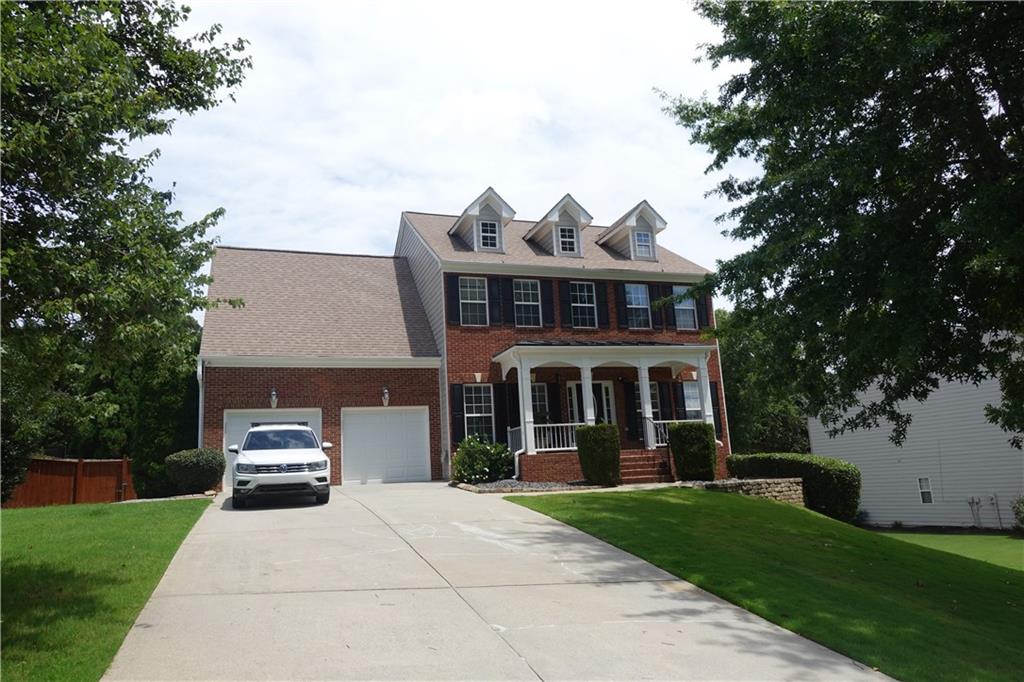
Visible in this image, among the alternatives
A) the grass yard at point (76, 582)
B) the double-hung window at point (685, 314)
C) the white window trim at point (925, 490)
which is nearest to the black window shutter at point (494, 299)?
the double-hung window at point (685, 314)

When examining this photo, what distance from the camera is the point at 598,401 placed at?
23.7 meters

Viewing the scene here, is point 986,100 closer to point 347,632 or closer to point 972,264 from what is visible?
point 972,264

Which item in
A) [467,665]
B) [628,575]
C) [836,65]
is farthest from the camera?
[836,65]

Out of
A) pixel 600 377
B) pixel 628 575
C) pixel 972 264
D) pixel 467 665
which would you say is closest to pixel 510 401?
pixel 600 377

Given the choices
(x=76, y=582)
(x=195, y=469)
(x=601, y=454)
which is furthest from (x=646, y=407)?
(x=76, y=582)

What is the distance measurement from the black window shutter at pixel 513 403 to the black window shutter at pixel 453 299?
2581mm

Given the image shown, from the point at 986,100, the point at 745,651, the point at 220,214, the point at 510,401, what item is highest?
the point at 986,100

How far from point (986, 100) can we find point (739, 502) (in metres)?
9.06

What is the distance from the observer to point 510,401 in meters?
22.2

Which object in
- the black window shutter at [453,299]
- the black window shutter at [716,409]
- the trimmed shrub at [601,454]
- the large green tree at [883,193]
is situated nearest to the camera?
→ the large green tree at [883,193]

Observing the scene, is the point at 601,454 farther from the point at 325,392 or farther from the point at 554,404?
the point at 325,392

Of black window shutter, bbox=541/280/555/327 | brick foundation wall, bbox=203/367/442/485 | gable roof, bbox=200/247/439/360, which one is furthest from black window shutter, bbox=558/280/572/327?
brick foundation wall, bbox=203/367/442/485

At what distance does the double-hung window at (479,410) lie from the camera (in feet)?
71.0

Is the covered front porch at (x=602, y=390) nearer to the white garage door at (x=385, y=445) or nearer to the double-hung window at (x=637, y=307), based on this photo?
the double-hung window at (x=637, y=307)
